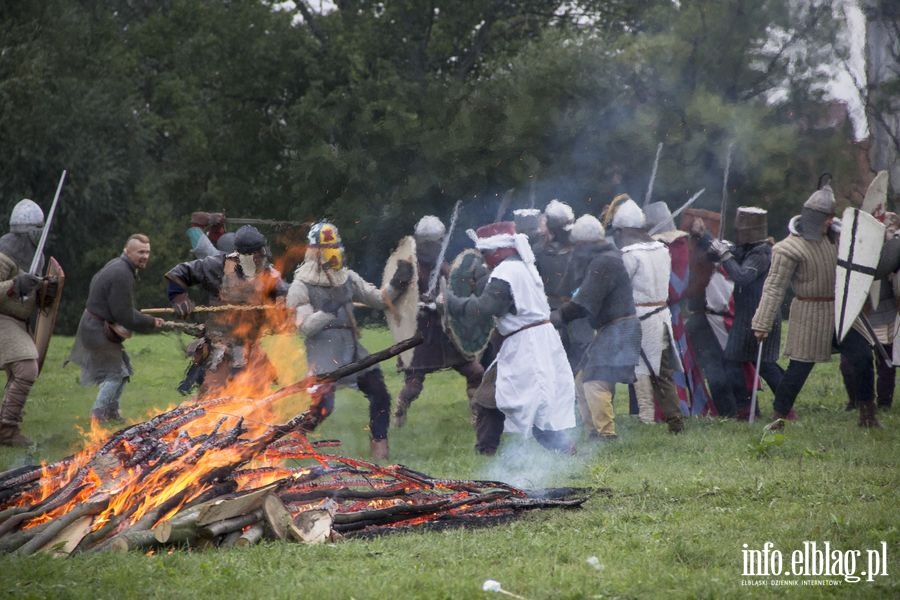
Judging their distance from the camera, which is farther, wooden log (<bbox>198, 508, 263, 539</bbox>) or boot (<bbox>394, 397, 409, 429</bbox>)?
boot (<bbox>394, 397, 409, 429</bbox>)

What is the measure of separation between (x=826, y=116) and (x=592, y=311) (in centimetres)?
727

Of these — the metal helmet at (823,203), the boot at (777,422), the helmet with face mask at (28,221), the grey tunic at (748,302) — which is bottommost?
the boot at (777,422)

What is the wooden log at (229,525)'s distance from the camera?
21.8 ft

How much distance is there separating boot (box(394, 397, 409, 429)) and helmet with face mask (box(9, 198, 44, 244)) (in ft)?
12.0

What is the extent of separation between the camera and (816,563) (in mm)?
6156

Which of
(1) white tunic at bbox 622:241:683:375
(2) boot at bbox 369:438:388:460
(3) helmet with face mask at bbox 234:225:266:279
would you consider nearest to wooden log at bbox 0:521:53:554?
(3) helmet with face mask at bbox 234:225:266:279

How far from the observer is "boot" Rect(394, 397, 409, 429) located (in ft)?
40.8

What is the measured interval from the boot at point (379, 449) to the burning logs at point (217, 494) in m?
2.39

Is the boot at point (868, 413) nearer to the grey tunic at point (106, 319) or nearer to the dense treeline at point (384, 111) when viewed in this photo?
the dense treeline at point (384, 111)

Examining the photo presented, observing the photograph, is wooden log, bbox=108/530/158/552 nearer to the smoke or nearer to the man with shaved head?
the smoke

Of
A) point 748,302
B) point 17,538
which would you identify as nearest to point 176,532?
point 17,538

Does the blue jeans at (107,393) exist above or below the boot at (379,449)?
above

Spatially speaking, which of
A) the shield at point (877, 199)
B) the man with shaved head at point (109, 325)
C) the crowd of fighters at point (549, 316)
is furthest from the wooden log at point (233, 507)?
the shield at point (877, 199)

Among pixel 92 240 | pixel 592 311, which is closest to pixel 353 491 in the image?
pixel 592 311
